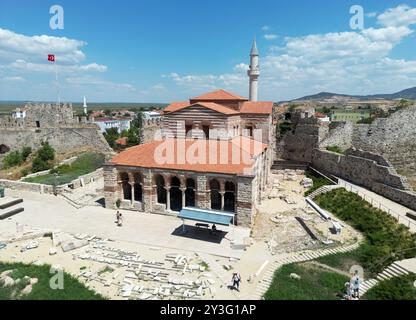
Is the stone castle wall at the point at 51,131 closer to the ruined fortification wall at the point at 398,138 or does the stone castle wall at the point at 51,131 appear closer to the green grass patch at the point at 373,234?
the green grass patch at the point at 373,234

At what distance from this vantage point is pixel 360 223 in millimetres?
18391

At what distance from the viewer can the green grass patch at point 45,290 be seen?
38.9 ft

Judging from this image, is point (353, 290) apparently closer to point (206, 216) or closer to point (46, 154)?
point (206, 216)

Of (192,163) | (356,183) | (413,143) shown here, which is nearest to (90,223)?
(192,163)

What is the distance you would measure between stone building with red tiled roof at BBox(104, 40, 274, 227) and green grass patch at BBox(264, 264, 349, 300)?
4920mm

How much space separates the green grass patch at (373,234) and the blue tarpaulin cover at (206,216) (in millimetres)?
5365

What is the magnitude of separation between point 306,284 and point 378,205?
33.4ft

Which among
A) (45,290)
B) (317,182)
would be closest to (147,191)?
(45,290)

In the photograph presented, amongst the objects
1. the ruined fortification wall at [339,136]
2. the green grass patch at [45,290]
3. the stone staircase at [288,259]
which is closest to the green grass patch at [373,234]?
the stone staircase at [288,259]

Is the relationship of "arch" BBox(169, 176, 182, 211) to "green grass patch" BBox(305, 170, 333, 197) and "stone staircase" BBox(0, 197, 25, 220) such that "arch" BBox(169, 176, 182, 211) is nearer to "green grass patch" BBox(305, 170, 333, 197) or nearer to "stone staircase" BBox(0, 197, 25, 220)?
"stone staircase" BBox(0, 197, 25, 220)

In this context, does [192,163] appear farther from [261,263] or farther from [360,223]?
A: [360,223]

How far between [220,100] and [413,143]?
1791 centimetres

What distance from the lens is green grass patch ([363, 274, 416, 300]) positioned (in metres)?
11.6
